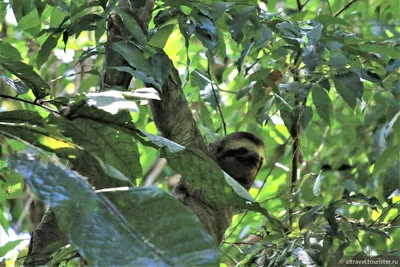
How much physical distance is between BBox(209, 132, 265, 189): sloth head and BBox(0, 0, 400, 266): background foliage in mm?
160

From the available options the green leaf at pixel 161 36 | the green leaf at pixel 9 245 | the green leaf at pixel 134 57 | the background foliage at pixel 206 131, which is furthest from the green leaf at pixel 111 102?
the green leaf at pixel 9 245

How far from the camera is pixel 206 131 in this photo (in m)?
3.63

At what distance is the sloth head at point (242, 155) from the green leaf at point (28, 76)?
2.06 metres

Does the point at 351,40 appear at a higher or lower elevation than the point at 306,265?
higher

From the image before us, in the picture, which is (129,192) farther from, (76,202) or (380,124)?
(380,124)

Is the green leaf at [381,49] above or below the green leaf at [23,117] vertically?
above

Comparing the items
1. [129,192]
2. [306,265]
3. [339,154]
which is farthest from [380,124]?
[129,192]

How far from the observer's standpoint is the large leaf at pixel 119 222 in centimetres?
114

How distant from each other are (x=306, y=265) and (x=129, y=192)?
1208 millimetres

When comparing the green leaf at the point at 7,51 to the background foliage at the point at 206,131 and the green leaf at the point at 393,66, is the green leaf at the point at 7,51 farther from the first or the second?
the green leaf at the point at 393,66

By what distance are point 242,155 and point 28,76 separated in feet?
6.85

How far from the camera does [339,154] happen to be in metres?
5.45

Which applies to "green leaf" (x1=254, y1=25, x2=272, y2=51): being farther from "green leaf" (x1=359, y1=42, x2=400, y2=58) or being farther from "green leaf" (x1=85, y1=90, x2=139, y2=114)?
"green leaf" (x1=85, y1=90, x2=139, y2=114)

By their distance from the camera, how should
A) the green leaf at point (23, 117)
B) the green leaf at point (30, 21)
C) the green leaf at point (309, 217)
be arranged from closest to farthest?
1. the green leaf at point (23, 117)
2. the green leaf at point (309, 217)
3. the green leaf at point (30, 21)
